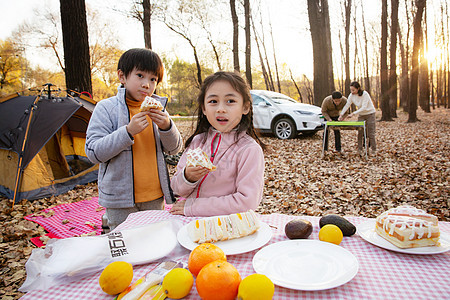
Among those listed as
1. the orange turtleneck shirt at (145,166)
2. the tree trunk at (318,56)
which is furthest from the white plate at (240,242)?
the tree trunk at (318,56)

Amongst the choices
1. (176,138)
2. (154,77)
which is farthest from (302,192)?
(154,77)

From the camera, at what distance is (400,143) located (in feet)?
30.6

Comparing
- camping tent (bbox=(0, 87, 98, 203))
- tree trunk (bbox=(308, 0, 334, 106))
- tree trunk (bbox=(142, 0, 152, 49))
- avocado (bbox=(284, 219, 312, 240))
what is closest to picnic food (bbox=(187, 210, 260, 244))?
avocado (bbox=(284, 219, 312, 240))

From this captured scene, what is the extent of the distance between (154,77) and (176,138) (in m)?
0.52

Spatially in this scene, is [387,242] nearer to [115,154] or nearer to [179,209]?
[179,209]

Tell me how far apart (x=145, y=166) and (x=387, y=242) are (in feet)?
5.90

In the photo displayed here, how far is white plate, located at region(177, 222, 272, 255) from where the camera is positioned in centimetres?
117

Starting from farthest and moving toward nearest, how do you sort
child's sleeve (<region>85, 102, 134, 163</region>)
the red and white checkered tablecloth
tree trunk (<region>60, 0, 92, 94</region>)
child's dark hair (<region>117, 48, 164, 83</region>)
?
1. tree trunk (<region>60, 0, 92, 94</region>)
2. child's dark hair (<region>117, 48, 164, 83</region>)
3. child's sleeve (<region>85, 102, 134, 163</region>)
4. the red and white checkered tablecloth

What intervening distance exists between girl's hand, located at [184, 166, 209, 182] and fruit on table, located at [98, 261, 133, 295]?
2.23ft

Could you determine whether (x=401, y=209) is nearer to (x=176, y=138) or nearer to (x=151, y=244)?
(x=151, y=244)

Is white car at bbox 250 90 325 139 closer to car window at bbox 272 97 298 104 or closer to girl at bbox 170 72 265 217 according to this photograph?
car window at bbox 272 97 298 104

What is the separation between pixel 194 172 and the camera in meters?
1.56

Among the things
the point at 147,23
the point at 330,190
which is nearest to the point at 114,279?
the point at 330,190

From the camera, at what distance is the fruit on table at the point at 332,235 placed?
121 cm
